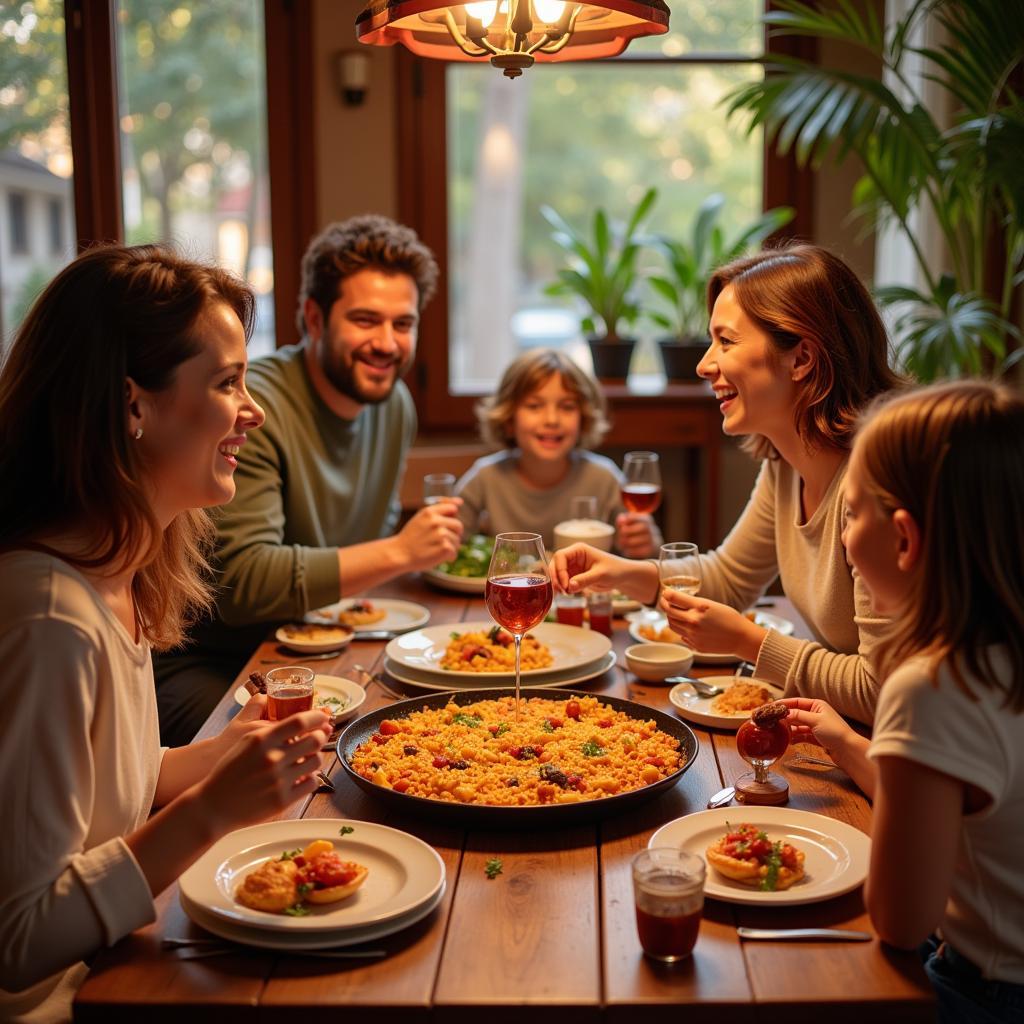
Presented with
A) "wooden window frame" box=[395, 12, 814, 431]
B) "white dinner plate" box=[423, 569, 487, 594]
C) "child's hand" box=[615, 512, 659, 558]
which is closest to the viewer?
"white dinner plate" box=[423, 569, 487, 594]

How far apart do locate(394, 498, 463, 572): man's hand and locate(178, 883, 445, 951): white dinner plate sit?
129 centimetres

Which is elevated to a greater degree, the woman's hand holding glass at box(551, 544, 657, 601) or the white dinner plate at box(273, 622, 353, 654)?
the woman's hand holding glass at box(551, 544, 657, 601)

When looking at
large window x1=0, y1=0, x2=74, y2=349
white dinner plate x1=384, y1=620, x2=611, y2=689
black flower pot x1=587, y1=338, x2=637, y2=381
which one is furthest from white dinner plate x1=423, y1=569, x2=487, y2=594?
large window x1=0, y1=0, x2=74, y2=349

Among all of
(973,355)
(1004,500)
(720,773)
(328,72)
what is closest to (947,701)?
(1004,500)

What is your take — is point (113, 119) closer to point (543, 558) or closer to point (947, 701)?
point (543, 558)

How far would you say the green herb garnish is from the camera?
137 centimetres

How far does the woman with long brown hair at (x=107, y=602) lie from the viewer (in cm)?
129

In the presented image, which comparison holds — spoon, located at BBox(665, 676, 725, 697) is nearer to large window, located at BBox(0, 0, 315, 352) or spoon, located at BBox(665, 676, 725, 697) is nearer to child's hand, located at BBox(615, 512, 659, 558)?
child's hand, located at BBox(615, 512, 659, 558)

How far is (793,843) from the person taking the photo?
58.7 inches

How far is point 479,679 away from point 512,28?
3.41 feet

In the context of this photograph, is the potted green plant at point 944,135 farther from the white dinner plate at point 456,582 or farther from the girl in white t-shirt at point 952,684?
the girl in white t-shirt at point 952,684

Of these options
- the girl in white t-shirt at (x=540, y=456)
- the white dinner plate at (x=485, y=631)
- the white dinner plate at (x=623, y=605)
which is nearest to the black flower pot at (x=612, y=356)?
the girl in white t-shirt at (x=540, y=456)

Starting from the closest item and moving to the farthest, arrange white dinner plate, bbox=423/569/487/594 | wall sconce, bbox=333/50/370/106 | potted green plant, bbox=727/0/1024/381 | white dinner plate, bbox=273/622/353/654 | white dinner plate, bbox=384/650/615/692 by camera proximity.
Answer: white dinner plate, bbox=384/650/615/692, white dinner plate, bbox=273/622/353/654, white dinner plate, bbox=423/569/487/594, potted green plant, bbox=727/0/1024/381, wall sconce, bbox=333/50/370/106

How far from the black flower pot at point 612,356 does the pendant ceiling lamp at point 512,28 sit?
2.55 m
